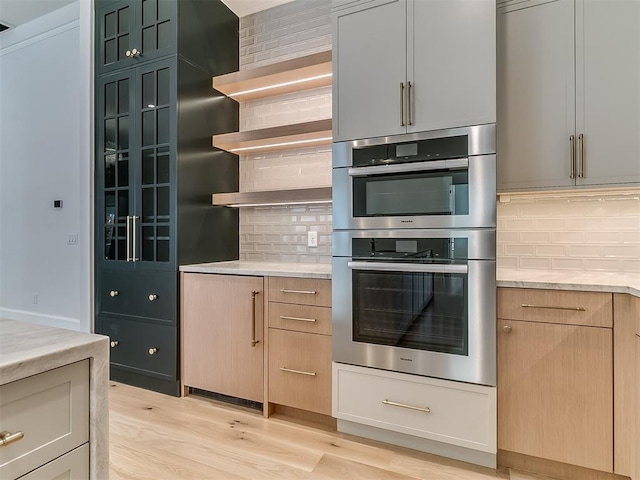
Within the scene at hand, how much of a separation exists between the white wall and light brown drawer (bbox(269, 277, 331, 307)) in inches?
99.3

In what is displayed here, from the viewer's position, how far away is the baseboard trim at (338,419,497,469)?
6.00 feet

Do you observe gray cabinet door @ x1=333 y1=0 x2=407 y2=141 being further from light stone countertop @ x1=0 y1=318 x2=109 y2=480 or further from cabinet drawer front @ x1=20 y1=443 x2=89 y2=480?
cabinet drawer front @ x1=20 y1=443 x2=89 y2=480

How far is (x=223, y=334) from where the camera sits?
244 cm

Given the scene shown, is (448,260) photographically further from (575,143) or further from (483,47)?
(483,47)

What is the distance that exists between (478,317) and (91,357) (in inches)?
64.3

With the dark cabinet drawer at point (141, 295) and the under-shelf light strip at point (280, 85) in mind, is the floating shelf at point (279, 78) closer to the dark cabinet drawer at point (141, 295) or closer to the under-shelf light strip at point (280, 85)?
the under-shelf light strip at point (280, 85)

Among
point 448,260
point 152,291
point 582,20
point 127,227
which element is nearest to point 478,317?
point 448,260

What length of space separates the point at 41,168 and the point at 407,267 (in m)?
4.34

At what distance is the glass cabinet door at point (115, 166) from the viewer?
282 cm

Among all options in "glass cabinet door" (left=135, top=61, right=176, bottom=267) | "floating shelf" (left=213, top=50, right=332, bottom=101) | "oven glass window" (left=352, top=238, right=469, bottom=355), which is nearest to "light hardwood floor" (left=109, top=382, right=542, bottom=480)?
"oven glass window" (left=352, top=238, right=469, bottom=355)

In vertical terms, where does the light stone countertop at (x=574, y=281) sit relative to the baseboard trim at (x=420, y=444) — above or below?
above

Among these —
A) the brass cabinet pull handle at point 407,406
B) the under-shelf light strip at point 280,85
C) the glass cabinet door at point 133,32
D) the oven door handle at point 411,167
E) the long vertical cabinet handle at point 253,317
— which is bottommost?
the brass cabinet pull handle at point 407,406

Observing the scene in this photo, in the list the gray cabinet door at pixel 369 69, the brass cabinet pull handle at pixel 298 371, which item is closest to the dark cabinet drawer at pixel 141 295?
the brass cabinet pull handle at pixel 298 371

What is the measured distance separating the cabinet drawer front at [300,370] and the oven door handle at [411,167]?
986 mm
